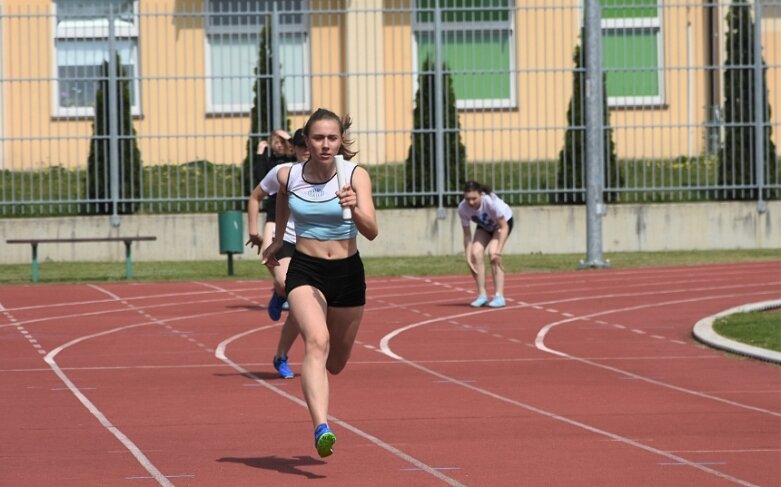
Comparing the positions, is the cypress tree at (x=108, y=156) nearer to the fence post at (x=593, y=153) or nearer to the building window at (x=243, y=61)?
the building window at (x=243, y=61)

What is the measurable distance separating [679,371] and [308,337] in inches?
211

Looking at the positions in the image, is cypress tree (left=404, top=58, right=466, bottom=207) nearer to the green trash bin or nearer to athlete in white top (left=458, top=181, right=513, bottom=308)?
the green trash bin

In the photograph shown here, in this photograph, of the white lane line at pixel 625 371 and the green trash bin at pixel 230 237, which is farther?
the green trash bin at pixel 230 237

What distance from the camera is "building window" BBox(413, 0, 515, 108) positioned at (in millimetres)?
28281

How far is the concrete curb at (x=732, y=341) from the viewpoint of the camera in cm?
1410

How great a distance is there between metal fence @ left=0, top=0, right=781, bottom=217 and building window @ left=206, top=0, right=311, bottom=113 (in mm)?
33

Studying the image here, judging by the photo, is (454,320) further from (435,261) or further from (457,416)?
(435,261)

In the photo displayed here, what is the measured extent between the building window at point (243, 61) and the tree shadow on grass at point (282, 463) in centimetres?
1862

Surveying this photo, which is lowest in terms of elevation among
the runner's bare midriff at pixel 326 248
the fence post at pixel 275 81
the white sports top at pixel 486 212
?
the runner's bare midriff at pixel 326 248

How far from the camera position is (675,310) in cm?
1889

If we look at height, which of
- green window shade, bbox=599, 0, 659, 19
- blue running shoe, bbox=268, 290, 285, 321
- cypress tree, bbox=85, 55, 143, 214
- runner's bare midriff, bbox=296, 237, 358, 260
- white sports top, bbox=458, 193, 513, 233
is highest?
green window shade, bbox=599, 0, 659, 19

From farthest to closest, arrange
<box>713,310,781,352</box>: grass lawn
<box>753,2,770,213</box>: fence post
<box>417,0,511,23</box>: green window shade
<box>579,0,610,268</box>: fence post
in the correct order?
<box>753,2,770,213</box>: fence post
<box>417,0,511,23</box>: green window shade
<box>579,0,610,268</box>: fence post
<box>713,310,781,352</box>: grass lawn

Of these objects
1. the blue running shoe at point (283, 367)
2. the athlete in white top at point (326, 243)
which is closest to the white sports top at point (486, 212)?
the blue running shoe at point (283, 367)

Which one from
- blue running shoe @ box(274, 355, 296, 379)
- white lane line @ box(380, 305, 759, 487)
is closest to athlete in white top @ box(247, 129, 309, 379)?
blue running shoe @ box(274, 355, 296, 379)
